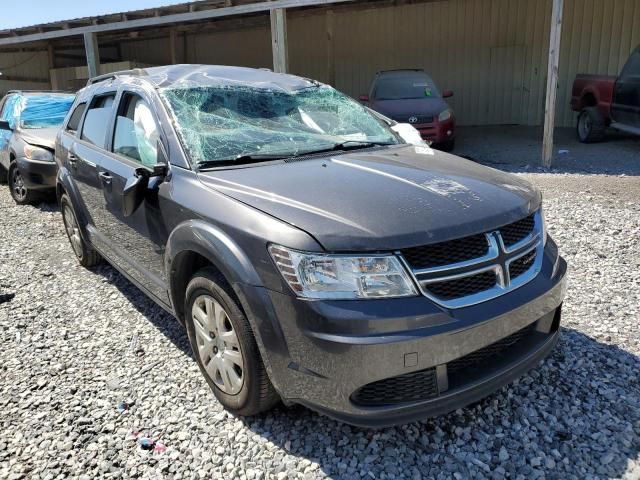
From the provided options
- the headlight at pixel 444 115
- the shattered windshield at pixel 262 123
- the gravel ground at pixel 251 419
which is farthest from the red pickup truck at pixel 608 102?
the shattered windshield at pixel 262 123

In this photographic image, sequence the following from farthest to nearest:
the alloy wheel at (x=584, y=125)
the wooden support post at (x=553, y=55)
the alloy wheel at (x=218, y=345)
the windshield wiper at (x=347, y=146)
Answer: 1. the alloy wheel at (x=584, y=125)
2. the wooden support post at (x=553, y=55)
3. the windshield wiper at (x=347, y=146)
4. the alloy wheel at (x=218, y=345)

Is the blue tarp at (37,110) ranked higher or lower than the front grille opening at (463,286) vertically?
higher

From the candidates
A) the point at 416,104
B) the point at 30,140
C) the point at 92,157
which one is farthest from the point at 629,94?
the point at 30,140

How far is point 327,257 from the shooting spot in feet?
7.14

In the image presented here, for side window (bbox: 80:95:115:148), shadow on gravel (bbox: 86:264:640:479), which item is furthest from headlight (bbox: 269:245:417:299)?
side window (bbox: 80:95:115:148)

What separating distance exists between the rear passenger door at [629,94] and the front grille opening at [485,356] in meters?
8.70

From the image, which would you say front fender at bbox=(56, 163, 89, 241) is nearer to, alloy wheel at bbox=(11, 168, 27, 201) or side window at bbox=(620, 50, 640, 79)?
alloy wheel at bbox=(11, 168, 27, 201)

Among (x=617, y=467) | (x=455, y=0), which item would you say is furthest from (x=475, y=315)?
(x=455, y=0)

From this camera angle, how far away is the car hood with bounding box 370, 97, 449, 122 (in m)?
10.0

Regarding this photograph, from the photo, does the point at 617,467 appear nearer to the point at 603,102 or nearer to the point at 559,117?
the point at 603,102

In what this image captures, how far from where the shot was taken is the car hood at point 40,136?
7.40m

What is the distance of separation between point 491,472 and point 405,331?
81 cm

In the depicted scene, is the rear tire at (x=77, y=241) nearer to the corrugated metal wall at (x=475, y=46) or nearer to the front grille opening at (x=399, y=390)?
the front grille opening at (x=399, y=390)

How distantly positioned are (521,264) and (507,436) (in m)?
0.83
